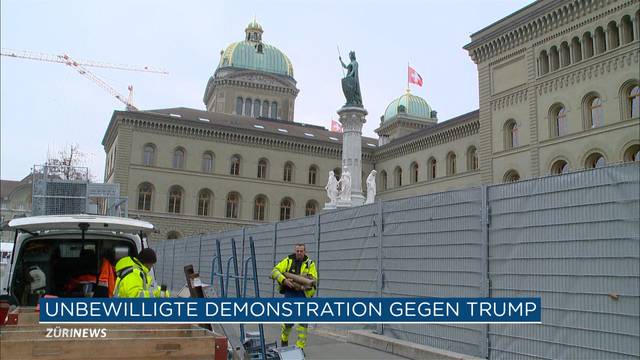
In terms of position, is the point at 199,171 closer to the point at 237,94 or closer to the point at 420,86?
the point at 237,94

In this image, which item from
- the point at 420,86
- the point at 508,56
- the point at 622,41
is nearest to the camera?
the point at 622,41

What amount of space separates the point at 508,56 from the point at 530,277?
33608 millimetres

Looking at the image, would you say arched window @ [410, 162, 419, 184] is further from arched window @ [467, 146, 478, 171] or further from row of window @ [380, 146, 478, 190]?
arched window @ [467, 146, 478, 171]

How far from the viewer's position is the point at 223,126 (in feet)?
180

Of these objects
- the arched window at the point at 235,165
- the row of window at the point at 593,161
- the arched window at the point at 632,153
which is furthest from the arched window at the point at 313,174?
the arched window at the point at 632,153

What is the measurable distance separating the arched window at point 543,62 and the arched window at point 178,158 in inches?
1264

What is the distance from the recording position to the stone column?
32406 mm

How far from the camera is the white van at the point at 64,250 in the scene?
645 cm

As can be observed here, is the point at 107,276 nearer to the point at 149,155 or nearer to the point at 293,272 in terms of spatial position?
the point at 293,272

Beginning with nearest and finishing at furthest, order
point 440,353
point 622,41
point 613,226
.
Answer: point 613,226, point 440,353, point 622,41

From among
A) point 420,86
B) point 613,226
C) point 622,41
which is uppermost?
point 420,86

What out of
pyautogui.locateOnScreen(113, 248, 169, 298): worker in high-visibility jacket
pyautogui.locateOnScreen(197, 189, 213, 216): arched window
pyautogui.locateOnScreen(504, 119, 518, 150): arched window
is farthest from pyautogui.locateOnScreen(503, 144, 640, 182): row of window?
pyautogui.locateOnScreen(197, 189, 213, 216): arched window

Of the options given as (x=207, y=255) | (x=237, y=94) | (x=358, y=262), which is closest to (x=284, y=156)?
(x=237, y=94)

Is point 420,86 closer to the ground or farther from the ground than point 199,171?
farther from the ground
